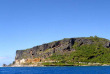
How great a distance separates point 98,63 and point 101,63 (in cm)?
408

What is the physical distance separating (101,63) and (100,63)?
43.3 inches

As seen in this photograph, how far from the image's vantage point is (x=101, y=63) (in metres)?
199

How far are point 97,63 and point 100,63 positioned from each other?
4.25m

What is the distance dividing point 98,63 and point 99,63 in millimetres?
1846

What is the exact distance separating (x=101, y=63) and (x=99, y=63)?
2.36 meters

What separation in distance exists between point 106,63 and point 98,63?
8898 millimetres

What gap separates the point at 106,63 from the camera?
199m

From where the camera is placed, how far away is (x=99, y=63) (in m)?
199

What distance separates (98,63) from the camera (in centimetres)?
19750

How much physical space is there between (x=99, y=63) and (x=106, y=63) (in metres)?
7.44

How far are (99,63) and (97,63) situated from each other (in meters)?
2.98

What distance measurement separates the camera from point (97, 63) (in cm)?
19712
